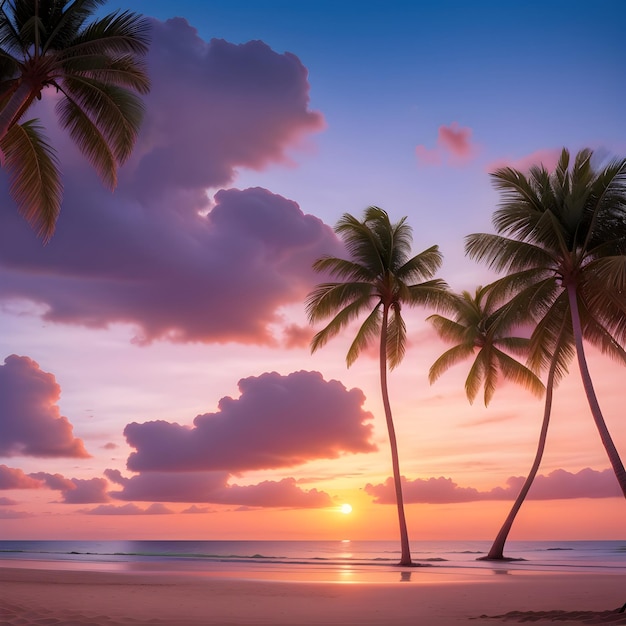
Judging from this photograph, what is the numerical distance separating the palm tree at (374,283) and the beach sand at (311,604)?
45.9ft

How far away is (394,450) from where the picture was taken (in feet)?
90.0

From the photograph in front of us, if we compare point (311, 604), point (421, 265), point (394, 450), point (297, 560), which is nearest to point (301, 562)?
point (297, 560)

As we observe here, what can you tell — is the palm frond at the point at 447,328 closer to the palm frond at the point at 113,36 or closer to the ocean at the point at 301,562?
the ocean at the point at 301,562

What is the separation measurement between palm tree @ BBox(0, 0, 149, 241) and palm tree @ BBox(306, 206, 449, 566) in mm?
13577

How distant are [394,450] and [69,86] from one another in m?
18.3

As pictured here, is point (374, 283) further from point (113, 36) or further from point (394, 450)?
point (113, 36)

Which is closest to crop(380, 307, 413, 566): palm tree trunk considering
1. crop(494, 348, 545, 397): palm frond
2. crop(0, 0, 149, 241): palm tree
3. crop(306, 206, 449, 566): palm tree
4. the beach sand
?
crop(306, 206, 449, 566): palm tree

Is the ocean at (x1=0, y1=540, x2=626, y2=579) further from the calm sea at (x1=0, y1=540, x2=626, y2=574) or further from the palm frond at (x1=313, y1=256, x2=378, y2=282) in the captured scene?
the palm frond at (x1=313, y1=256, x2=378, y2=282)

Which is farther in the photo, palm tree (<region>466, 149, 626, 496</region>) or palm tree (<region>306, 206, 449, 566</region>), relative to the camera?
palm tree (<region>306, 206, 449, 566</region>)

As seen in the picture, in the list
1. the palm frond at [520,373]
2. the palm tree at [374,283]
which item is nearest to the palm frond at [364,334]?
the palm tree at [374,283]

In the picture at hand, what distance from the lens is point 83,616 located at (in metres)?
8.73

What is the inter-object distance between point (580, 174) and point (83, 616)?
65.0 feet

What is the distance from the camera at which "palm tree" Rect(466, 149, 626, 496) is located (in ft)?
67.8

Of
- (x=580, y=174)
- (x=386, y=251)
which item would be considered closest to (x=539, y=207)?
(x=580, y=174)
